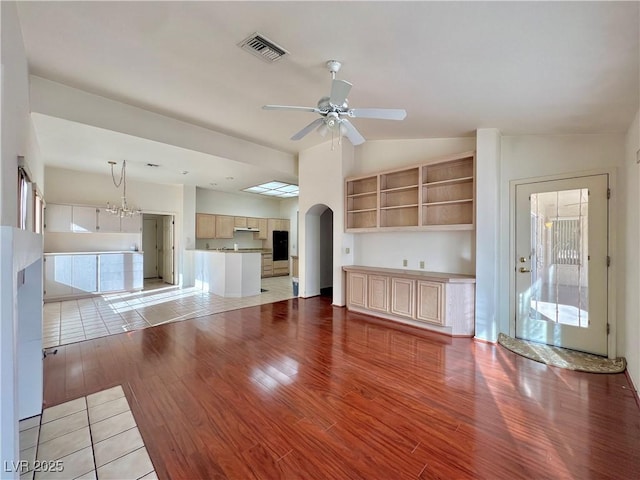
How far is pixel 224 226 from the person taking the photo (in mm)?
8773

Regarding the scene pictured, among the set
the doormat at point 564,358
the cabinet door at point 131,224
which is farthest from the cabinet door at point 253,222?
the doormat at point 564,358

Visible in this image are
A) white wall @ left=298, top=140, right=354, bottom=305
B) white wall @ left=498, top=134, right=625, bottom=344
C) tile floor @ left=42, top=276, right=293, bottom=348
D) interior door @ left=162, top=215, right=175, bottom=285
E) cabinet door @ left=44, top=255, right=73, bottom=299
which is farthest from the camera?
interior door @ left=162, top=215, right=175, bottom=285

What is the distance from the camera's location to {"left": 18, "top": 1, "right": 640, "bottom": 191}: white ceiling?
6.25 feet

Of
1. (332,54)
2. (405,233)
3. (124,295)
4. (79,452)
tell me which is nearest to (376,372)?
(79,452)

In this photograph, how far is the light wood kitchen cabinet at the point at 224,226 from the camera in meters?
8.63

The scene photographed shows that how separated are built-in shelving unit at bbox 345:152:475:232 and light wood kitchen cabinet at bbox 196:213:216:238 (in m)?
4.88

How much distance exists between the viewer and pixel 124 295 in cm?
652

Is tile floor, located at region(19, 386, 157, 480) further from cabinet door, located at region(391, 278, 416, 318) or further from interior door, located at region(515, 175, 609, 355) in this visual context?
interior door, located at region(515, 175, 609, 355)

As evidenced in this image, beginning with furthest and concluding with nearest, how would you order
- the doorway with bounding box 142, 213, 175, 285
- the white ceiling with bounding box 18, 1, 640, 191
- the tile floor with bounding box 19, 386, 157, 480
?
the doorway with bounding box 142, 213, 175, 285 < the white ceiling with bounding box 18, 1, 640, 191 < the tile floor with bounding box 19, 386, 157, 480

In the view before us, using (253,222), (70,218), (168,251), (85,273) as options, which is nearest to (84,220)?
(70,218)

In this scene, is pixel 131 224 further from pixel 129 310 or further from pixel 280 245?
pixel 280 245

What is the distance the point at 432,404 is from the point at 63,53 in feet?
15.2

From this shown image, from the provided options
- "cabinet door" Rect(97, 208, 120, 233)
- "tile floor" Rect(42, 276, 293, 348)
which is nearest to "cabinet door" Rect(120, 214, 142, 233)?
"cabinet door" Rect(97, 208, 120, 233)

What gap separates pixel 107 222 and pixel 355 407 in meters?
7.20
